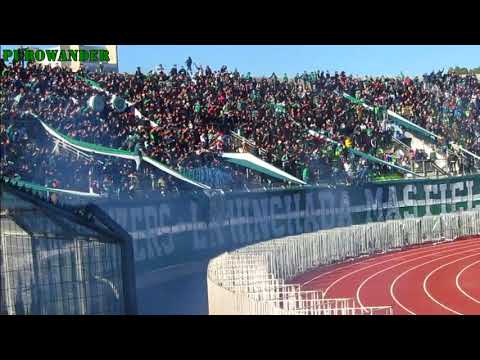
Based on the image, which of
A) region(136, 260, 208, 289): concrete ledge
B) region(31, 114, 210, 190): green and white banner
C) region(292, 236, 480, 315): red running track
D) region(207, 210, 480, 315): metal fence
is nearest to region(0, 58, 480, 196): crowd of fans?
region(31, 114, 210, 190): green and white banner

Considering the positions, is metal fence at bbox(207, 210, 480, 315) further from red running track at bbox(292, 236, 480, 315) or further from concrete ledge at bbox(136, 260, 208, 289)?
concrete ledge at bbox(136, 260, 208, 289)

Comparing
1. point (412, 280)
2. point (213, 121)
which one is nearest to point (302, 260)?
point (412, 280)

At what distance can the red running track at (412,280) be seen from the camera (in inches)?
503

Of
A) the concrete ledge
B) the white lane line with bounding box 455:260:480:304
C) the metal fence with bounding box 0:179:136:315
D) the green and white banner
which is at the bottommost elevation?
the white lane line with bounding box 455:260:480:304

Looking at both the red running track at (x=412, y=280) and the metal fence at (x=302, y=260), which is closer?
the metal fence at (x=302, y=260)

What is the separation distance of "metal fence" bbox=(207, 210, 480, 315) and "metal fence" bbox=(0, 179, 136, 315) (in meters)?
1.81

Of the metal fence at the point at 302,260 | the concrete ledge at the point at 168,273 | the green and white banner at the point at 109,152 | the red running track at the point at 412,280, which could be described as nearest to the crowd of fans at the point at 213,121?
the green and white banner at the point at 109,152

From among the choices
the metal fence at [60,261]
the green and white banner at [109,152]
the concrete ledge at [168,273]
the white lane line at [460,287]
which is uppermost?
the green and white banner at [109,152]

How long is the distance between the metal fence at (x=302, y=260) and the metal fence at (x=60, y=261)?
1.81 metres

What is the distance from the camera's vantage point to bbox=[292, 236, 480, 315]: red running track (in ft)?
41.9

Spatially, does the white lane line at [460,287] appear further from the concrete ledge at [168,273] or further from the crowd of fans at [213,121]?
the concrete ledge at [168,273]

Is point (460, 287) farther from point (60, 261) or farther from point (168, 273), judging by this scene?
point (60, 261)

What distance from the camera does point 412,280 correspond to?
15.0m
